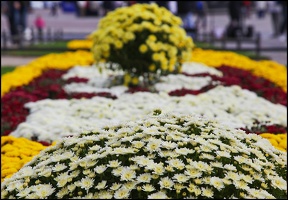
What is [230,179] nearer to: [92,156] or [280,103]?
[92,156]


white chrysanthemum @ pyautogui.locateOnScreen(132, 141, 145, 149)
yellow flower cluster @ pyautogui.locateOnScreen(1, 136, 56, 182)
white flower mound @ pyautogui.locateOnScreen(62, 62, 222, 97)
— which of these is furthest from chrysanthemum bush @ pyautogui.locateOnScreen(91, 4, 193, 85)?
white chrysanthemum @ pyautogui.locateOnScreen(132, 141, 145, 149)

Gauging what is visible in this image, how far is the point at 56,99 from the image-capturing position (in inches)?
307

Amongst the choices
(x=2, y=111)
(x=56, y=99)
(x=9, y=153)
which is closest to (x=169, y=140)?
(x=9, y=153)

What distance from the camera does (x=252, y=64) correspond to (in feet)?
35.7

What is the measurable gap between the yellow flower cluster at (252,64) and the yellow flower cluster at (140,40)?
1.71m

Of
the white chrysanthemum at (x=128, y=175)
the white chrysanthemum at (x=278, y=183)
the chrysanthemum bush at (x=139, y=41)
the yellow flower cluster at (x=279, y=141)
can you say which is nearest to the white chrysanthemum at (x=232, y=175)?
the white chrysanthemum at (x=278, y=183)

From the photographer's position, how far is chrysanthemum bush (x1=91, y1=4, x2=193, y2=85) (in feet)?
26.5

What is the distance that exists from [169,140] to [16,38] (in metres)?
15.2

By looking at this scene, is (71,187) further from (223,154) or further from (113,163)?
(223,154)

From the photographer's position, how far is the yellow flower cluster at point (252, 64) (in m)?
9.34

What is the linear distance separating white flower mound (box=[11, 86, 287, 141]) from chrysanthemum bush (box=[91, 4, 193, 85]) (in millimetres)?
750

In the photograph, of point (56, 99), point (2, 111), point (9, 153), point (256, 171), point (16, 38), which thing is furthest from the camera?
point (16, 38)

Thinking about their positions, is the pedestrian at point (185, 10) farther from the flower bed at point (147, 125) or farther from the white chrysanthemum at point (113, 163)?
the white chrysanthemum at point (113, 163)

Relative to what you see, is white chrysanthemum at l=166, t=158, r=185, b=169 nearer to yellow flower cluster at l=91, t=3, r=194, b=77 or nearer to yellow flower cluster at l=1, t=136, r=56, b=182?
yellow flower cluster at l=1, t=136, r=56, b=182
